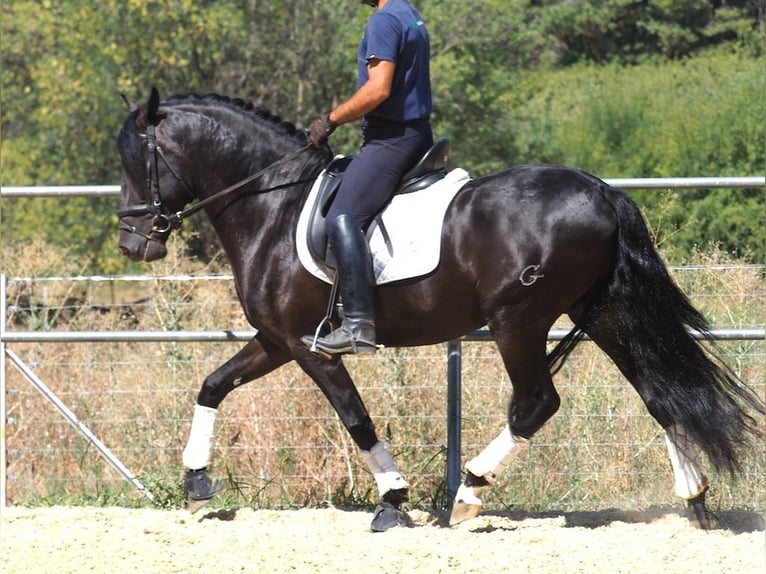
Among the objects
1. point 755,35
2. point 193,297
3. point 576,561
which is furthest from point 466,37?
point 576,561

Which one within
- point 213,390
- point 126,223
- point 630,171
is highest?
point 126,223

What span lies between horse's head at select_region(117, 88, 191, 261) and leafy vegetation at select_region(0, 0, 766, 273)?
9.21 meters

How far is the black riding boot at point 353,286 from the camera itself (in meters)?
5.32

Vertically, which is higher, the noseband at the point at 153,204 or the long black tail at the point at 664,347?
the noseband at the point at 153,204

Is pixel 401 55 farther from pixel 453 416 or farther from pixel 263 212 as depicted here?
pixel 453 416

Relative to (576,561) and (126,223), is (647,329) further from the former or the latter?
(126,223)

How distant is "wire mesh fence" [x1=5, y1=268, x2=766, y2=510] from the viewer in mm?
6523

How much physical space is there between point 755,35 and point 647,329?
17852 mm

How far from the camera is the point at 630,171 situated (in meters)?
18.5

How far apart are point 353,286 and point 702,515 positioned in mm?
2046

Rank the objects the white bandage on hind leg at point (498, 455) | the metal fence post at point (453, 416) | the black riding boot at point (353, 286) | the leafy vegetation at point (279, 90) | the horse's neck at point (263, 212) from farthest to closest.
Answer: the leafy vegetation at point (279, 90) → the metal fence post at point (453, 416) → the horse's neck at point (263, 212) → the white bandage on hind leg at point (498, 455) → the black riding boot at point (353, 286)

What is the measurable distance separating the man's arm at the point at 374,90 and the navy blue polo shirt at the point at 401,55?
0.12ft

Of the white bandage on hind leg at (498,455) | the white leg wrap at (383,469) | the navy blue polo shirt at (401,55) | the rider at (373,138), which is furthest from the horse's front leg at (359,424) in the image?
the navy blue polo shirt at (401,55)

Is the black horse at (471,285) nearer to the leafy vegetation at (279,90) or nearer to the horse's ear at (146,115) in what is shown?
the horse's ear at (146,115)
